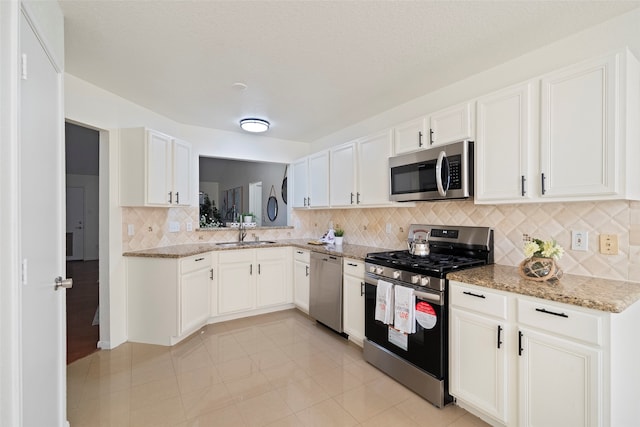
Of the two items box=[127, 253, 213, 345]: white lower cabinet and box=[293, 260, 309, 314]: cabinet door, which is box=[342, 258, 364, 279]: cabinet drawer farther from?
box=[127, 253, 213, 345]: white lower cabinet

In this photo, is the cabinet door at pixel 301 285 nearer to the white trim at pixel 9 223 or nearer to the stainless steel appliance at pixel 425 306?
the stainless steel appliance at pixel 425 306

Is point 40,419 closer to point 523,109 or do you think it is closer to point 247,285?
point 247,285

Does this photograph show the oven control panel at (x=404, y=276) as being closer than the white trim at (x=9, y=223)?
No

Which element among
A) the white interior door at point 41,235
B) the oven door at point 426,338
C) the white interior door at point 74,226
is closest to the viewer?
the white interior door at point 41,235

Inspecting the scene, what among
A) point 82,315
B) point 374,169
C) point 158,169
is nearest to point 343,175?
point 374,169

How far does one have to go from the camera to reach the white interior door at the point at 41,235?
48.9 inches

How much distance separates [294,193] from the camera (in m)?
4.75

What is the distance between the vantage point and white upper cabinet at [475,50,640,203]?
1593 millimetres

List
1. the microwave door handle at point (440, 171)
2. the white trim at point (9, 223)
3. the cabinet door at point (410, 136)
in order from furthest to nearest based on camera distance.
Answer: the cabinet door at point (410, 136) → the microwave door handle at point (440, 171) → the white trim at point (9, 223)

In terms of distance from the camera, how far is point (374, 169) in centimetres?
316

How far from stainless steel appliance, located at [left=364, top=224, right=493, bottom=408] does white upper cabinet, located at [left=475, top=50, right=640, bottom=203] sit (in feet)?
1.79

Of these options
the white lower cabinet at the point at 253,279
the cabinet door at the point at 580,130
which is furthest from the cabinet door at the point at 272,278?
the cabinet door at the point at 580,130

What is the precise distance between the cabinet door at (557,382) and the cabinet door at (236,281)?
2.90 m

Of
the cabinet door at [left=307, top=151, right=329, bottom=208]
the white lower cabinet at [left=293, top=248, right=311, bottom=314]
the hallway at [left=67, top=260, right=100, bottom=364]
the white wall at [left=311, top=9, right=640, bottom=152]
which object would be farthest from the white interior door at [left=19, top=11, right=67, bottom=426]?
the white wall at [left=311, top=9, right=640, bottom=152]
